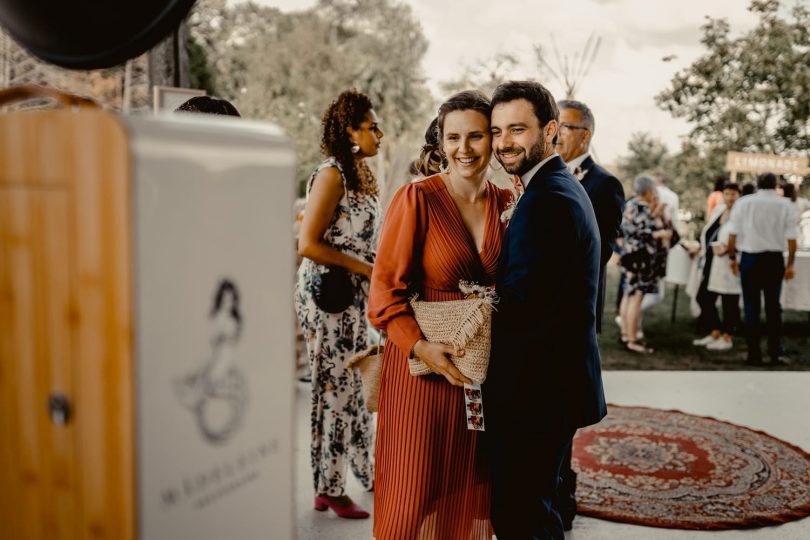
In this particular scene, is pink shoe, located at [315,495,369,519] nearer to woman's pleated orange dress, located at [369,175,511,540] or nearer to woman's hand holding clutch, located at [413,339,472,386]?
woman's pleated orange dress, located at [369,175,511,540]

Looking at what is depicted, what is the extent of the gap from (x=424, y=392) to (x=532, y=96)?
2.73 ft

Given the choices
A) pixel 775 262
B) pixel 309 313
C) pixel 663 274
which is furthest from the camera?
pixel 663 274

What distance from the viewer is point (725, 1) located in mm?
14281

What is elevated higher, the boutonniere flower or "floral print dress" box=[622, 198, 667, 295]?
the boutonniere flower

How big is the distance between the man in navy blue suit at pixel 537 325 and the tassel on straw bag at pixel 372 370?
45 cm

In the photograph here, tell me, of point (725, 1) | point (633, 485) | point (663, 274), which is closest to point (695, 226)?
point (725, 1)

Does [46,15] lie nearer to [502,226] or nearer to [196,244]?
A: [196,244]

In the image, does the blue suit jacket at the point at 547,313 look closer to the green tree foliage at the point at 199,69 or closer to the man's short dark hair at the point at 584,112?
the man's short dark hair at the point at 584,112

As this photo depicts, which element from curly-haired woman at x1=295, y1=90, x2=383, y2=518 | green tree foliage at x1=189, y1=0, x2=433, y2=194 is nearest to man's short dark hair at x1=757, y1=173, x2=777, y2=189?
curly-haired woman at x1=295, y1=90, x2=383, y2=518

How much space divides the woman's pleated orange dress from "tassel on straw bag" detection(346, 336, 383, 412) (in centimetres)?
10

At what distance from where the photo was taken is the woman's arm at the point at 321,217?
8.11 ft

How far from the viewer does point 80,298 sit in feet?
2.06

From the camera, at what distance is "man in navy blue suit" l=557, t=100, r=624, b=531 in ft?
8.85

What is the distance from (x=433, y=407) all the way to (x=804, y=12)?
1547 cm
